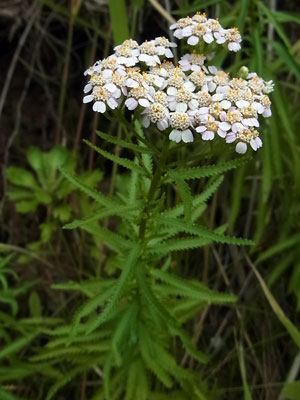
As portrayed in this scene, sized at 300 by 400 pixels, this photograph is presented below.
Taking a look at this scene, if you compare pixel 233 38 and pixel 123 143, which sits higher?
pixel 233 38

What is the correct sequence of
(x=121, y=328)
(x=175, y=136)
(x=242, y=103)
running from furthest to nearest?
(x=121, y=328) → (x=242, y=103) → (x=175, y=136)

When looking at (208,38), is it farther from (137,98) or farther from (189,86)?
(137,98)

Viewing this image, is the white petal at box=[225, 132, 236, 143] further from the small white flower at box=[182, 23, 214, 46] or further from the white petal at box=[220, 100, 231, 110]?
the small white flower at box=[182, 23, 214, 46]

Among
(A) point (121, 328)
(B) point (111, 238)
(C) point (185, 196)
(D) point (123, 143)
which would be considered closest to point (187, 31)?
(D) point (123, 143)

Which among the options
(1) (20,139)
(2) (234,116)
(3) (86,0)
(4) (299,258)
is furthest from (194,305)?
(3) (86,0)

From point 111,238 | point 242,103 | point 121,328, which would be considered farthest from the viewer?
point 121,328

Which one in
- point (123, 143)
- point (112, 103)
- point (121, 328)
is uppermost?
point (112, 103)

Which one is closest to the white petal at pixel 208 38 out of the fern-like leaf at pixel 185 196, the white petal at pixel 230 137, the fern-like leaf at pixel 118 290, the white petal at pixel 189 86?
the white petal at pixel 189 86

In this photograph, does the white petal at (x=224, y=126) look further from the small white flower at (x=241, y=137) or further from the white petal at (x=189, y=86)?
the white petal at (x=189, y=86)
